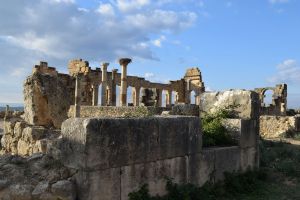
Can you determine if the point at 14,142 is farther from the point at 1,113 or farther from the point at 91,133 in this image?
the point at 1,113

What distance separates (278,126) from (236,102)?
11105mm

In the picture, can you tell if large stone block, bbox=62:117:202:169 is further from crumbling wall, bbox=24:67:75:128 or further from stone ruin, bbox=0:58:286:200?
crumbling wall, bbox=24:67:75:128

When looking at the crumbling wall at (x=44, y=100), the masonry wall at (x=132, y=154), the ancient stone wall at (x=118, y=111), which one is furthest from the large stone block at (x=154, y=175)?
the crumbling wall at (x=44, y=100)

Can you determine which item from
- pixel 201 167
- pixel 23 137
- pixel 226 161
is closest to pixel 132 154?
pixel 201 167

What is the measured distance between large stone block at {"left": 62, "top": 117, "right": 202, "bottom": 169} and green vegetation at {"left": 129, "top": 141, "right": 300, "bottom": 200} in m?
0.54

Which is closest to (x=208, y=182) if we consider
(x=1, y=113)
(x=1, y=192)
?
(x=1, y=192)

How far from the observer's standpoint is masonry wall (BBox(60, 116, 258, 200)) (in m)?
4.73

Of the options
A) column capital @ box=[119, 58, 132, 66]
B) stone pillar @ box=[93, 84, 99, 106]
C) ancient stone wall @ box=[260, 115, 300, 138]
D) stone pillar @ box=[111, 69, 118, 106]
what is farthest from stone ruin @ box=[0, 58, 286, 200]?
stone pillar @ box=[93, 84, 99, 106]

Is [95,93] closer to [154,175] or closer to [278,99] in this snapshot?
[278,99]

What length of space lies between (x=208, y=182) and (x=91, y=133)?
2.90 meters

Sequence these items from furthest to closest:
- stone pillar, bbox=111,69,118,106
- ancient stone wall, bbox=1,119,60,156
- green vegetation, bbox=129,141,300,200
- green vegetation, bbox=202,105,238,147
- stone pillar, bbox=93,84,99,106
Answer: stone pillar, bbox=93,84,99,106 → stone pillar, bbox=111,69,118,106 → ancient stone wall, bbox=1,119,60,156 → green vegetation, bbox=202,105,238,147 → green vegetation, bbox=129,141,300,200

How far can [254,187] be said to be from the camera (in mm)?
7488

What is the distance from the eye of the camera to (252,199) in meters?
6.72

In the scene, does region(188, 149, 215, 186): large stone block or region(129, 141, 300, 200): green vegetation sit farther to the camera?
region(188, 149, 215, 186): large stone block
